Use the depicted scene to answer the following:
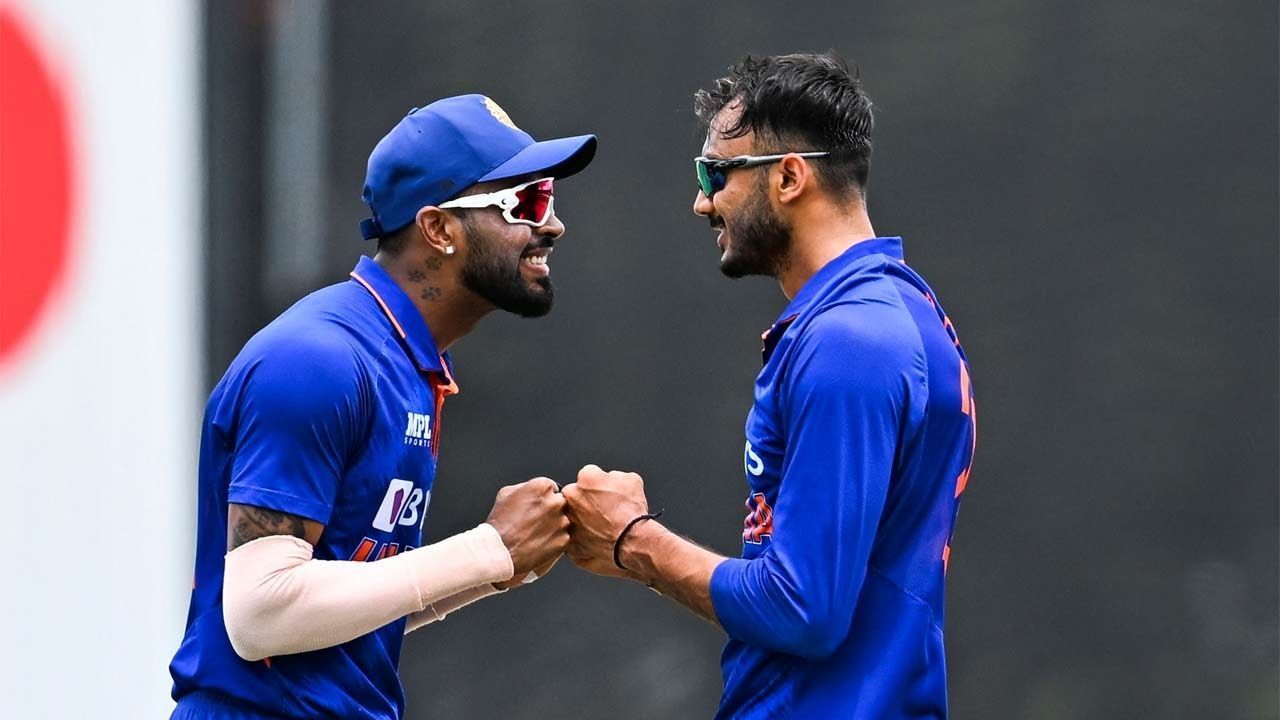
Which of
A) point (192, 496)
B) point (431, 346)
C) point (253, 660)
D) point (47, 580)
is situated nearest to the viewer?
point (253, 660)

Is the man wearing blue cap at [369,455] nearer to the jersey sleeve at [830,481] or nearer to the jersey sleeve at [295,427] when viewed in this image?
the jersey sleeve at [295,427]

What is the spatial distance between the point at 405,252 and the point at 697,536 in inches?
79.9

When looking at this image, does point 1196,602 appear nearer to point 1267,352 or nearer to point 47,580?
point 1267,352

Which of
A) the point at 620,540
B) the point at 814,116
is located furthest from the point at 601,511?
the point at 814,116

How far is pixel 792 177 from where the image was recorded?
114 inches

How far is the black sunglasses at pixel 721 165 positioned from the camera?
9.48ft

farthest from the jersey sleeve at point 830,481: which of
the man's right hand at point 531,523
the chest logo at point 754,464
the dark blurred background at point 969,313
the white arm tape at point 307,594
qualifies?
the dark blurred background at point 969,313

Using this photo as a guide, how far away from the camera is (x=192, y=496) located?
13.9ft

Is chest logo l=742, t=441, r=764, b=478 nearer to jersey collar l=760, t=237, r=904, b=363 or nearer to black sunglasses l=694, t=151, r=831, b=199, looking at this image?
jersey collar l=760, t=237, r=904, b=363

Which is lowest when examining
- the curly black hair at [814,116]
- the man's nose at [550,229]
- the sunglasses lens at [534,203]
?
the man's nose at [550,229]

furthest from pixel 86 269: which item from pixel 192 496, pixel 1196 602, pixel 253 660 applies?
pixel 1196 602

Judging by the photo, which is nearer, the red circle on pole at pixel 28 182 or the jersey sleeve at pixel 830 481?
the jersey sleeve at pixel 830 481

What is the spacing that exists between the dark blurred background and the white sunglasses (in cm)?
164

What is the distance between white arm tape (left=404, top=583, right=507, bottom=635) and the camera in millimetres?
3086
